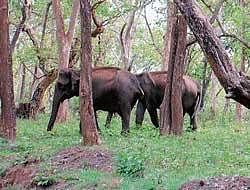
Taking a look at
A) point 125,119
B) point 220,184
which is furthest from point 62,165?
point 125,119

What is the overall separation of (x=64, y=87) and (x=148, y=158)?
20.1 ft

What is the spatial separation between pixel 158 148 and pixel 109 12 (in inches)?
523

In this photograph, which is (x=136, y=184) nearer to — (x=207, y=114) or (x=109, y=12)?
(x=109, y=12)

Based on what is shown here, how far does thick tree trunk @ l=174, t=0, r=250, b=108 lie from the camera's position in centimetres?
554

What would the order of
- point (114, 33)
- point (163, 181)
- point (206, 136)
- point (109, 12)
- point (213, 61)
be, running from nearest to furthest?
point (213, 61) < point (163, 181) < point (206, 136) < point (109, 12) < point (114, 33)

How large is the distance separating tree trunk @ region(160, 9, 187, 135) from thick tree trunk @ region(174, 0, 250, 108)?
7670 millimetres

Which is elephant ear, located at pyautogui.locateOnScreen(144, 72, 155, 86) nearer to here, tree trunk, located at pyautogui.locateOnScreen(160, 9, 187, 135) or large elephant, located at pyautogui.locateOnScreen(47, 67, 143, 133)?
large elephant, located at pyautogui.locateOnScreen(47, 67, 143, 133)

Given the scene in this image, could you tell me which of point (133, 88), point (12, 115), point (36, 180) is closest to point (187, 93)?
point (133, 88)

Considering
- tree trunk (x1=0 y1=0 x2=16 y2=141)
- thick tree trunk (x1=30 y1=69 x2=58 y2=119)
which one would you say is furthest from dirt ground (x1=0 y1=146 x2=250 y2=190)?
thick tree trunk (x1=30 y1=69 x2=58 y2=119)

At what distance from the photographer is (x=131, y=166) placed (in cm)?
907

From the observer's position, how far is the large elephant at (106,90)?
15.1 meters

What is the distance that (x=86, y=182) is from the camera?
8.95 metres

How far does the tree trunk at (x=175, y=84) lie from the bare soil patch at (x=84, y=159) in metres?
3.46

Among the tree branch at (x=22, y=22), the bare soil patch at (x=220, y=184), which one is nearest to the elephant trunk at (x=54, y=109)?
the tree branch at (x=22, y=22)
